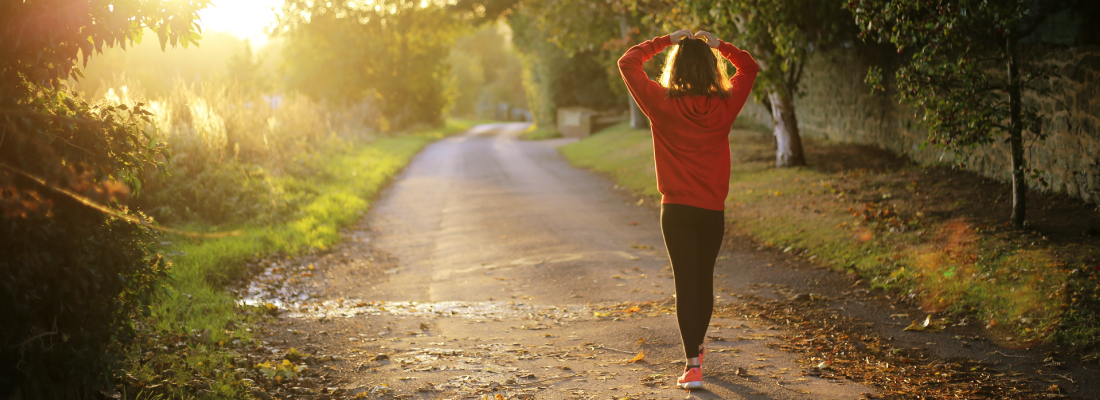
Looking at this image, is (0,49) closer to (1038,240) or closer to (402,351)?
(402,351)

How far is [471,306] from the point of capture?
22.9 feet

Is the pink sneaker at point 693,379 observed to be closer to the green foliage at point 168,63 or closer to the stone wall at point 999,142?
the stone wall at point 999,142

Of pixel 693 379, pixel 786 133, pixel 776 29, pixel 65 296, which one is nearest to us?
pixel 65 296

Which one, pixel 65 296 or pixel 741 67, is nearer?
pixel 65 296

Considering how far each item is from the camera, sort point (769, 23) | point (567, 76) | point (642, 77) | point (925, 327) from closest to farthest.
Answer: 1. point (642, 77)
2. point (925, 327)
3. point (769, 23)
4. point (567, 76)

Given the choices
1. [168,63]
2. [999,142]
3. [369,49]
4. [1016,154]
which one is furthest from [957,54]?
[168,63]

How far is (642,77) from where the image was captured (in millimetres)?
4234

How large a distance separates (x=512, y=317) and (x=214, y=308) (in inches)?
99.2

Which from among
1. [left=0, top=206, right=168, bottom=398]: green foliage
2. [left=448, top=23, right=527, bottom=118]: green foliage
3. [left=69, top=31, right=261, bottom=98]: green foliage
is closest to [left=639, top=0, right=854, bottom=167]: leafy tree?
[left=69, top=31, right=261, bottom=98]: green foliage

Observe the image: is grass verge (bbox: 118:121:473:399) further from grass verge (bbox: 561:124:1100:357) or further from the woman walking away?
grass verge (bbox: 561:124:1100:357)

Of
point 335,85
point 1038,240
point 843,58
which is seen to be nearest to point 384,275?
point 1038,240

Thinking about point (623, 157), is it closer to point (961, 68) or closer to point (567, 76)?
point (961, 68)

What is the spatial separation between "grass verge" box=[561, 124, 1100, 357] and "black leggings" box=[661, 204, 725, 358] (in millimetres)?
2451

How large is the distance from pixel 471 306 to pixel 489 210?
6.28 metres
